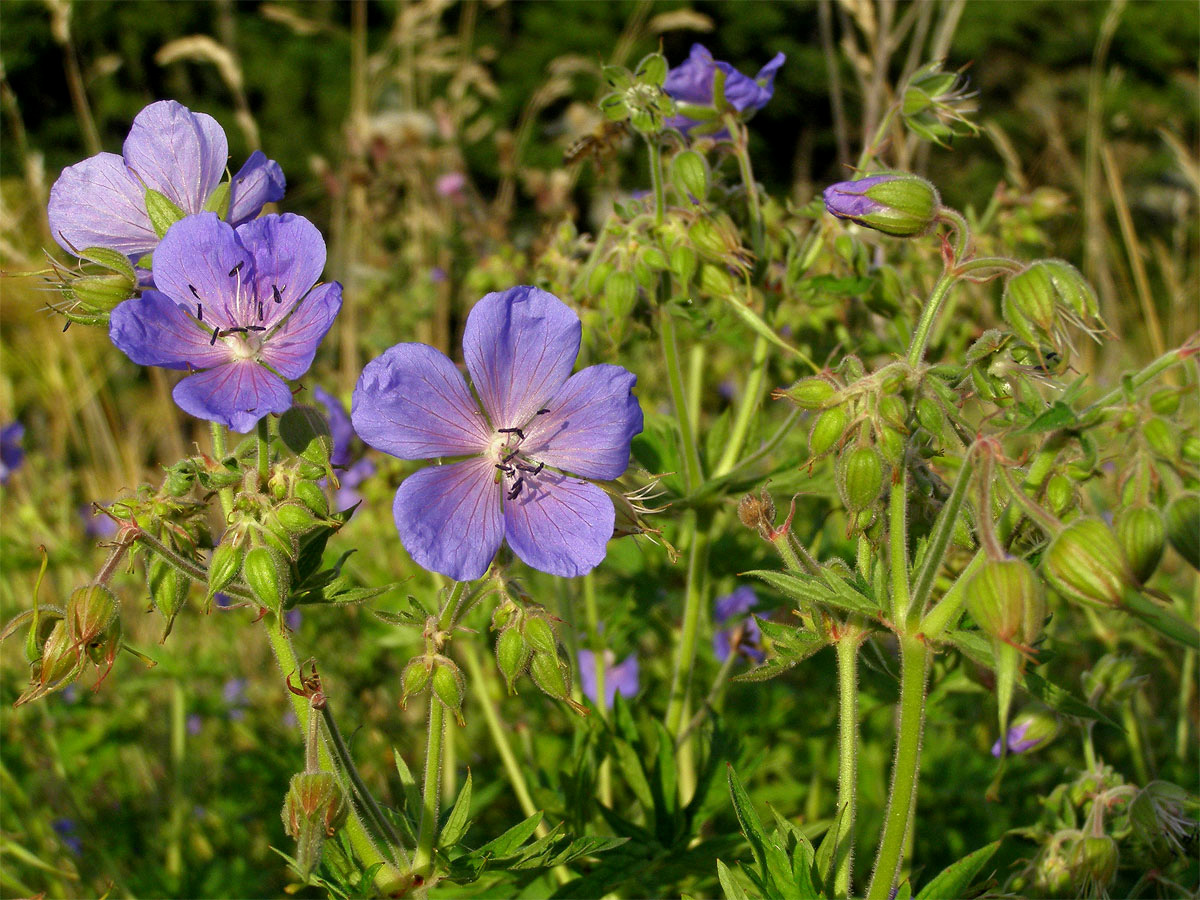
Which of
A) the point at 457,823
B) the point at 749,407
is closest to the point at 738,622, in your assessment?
the point at 749,407

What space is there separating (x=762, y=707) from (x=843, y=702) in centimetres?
110

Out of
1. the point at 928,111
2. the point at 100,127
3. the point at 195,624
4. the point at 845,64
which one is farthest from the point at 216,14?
the point at 928,111

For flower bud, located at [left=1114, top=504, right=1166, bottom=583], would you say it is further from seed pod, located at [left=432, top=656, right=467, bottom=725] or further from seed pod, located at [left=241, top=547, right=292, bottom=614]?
seed pod, located at [left=241, top=547, right=292, bottom=614]

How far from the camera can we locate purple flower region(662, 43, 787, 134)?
2041 millimetres

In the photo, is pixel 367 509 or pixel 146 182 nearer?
pixel 146 182

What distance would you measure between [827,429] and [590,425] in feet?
1.06

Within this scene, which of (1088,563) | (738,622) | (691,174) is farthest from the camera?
(738,622)

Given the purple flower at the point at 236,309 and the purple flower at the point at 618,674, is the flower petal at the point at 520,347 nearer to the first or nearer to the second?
the purple flower at the point at 236,309

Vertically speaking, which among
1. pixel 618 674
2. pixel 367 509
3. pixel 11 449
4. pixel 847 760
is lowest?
pixel 618 674

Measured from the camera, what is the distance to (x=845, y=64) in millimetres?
10281

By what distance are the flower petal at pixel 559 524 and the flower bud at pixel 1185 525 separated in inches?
25.9

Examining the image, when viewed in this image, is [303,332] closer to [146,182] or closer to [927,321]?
[146,182]

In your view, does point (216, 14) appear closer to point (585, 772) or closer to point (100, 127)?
point (100, 127)

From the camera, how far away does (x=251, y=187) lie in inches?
57.6
